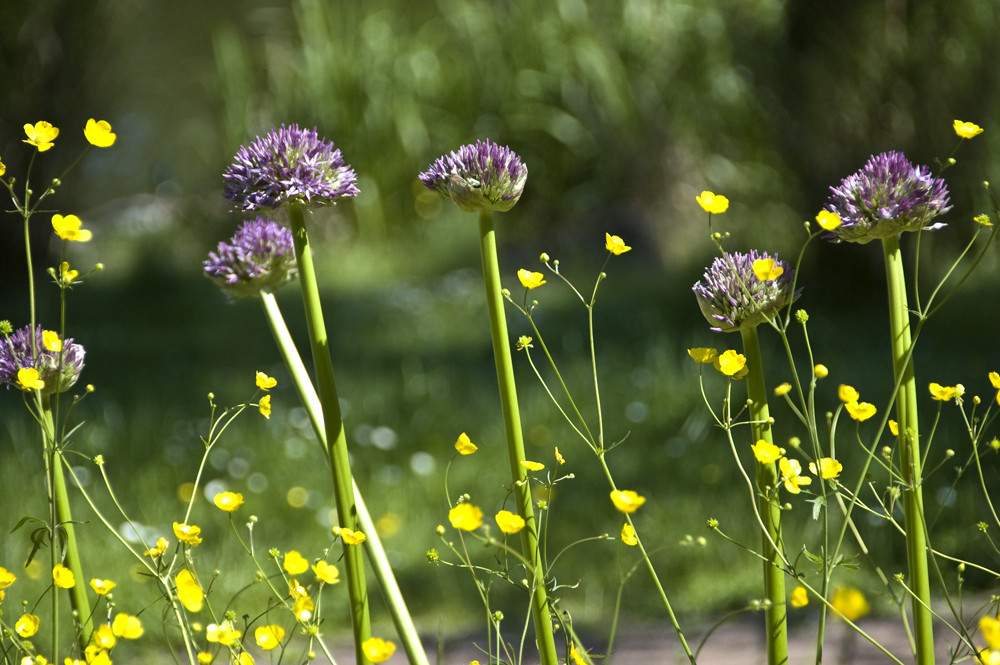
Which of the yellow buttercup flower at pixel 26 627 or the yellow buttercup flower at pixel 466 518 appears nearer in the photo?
the yellow buttercup flower at pixel 466 518

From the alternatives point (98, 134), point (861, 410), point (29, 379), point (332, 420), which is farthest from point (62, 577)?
point (861, 410)

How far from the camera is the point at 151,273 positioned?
5449 mm

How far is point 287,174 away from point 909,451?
2.16ft

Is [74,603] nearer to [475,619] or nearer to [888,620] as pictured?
[475,619]

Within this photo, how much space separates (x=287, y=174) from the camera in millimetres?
960

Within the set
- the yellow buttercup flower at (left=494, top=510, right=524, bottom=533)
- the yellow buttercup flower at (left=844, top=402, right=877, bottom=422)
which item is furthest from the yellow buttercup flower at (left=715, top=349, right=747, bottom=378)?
the yellow buttercup flower at (left=494, top=510, right=524, bottom=533)

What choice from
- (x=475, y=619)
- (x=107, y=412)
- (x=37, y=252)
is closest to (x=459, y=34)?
(x=37, y=252)

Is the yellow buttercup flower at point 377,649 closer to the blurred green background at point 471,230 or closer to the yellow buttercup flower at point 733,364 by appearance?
the blurred green background at point 471,230

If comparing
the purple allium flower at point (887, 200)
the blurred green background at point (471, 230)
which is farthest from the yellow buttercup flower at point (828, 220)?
the blurred green background at point (471, 230)

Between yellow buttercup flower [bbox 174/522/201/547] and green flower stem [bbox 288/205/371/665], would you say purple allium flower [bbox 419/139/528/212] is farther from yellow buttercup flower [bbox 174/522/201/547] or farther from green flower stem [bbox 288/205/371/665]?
yellow buttercup flower [bbox 174/522/201/547]

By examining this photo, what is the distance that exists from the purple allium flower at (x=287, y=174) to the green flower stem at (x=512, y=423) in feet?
0.50

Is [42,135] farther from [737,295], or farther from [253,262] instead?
[737,295]

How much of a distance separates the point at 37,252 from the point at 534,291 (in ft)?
8.29

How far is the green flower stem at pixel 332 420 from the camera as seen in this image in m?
0.94
